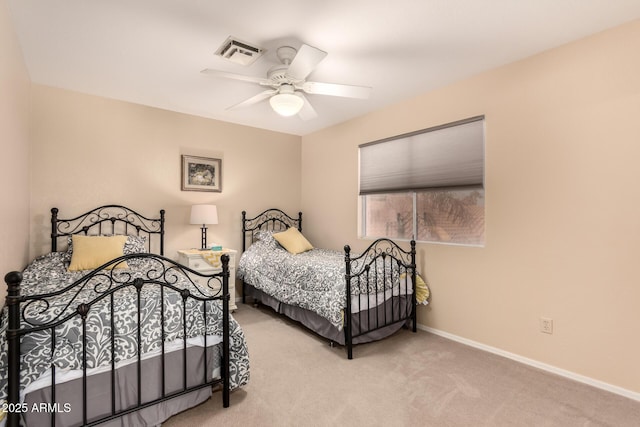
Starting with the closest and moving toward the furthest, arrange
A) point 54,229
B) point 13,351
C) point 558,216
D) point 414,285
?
point 13,351, point 558,216, point 54,229, point 414,285

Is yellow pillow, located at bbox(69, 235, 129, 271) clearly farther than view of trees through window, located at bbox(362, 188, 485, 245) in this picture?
No

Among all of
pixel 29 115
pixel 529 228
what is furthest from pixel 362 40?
pixel 29 115

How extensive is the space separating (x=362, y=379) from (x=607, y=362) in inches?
67.2

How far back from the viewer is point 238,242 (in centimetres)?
453

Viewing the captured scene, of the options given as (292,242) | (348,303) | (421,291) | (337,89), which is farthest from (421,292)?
(337,89)

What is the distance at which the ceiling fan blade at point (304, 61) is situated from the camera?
205 centimetres

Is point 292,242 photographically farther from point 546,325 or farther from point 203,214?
point 546,325

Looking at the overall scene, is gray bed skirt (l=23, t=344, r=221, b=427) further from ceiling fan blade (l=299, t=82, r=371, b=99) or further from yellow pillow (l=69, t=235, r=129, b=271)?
ceiling fan blade (l=299, t=82, r=371, b=99)

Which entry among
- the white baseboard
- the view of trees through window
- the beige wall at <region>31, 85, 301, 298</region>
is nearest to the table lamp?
the beige wall at <region>31, 85, 301, 298</region>

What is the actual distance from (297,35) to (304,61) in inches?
11.0

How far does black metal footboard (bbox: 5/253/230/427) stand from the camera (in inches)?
58.9

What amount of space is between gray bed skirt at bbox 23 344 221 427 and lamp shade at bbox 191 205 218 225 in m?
2.06

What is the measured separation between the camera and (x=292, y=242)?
167 inches

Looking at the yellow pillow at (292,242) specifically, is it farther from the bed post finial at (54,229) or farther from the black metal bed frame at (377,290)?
the bed post finial at (54,229)
